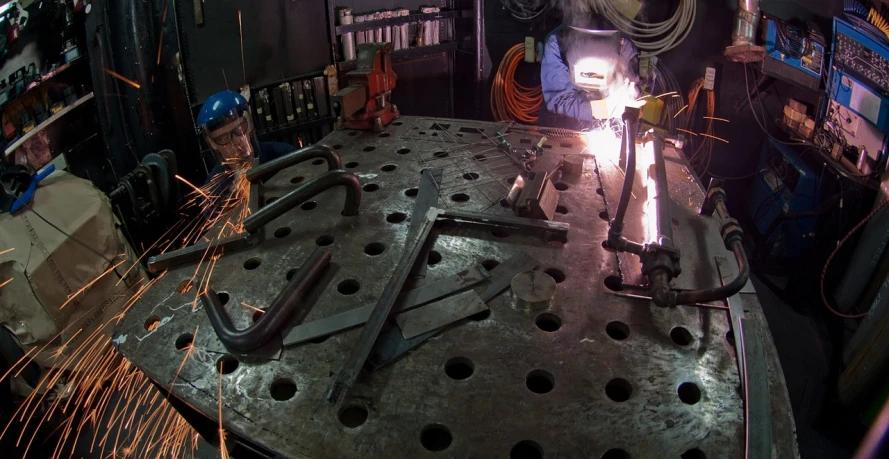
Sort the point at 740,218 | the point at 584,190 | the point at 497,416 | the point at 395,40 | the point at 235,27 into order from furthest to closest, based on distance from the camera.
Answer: the point at 395,40 → the point at 740,218 → the point at 235,27 → the point at 584,190 → the point at 497,416

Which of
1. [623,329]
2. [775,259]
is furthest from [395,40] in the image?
[623,329]

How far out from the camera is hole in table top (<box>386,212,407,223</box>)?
1948 millimetres

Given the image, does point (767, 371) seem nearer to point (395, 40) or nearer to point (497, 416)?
point (497, 416)

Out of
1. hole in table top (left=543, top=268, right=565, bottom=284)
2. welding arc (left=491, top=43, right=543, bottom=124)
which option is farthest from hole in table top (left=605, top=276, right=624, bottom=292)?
welding arc (left=491, top=43, right=543, bottom=124)

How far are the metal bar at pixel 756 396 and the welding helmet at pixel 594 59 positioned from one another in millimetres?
2909

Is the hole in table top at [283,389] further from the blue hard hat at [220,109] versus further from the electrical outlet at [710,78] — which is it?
the electrical outlet at [710,78]

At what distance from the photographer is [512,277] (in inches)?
63.3

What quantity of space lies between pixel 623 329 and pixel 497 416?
1.61ft

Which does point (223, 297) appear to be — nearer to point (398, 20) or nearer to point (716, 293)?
point (716, 293)

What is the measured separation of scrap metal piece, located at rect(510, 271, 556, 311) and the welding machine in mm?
2986

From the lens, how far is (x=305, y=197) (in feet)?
6.02

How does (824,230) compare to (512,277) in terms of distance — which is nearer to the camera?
(512,277)

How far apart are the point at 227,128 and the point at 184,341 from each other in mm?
1618

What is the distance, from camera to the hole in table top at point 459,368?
1360mm
